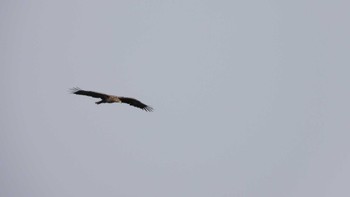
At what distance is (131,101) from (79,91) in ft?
16.1

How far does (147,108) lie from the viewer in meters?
60.5

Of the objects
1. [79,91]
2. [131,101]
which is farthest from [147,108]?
[79,91]

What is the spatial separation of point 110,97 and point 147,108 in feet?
8.78

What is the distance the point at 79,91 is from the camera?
57500mm

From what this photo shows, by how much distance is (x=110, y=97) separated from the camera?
2346 inches

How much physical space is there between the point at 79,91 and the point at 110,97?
9.17ft

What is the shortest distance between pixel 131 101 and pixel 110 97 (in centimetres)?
212

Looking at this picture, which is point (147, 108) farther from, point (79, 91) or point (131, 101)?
point (79, 91)

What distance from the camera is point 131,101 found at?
61.2 m

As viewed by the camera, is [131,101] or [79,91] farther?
[131,101]
